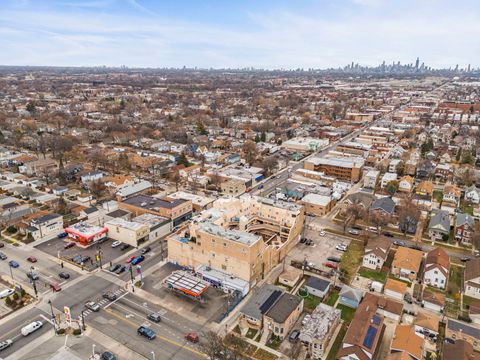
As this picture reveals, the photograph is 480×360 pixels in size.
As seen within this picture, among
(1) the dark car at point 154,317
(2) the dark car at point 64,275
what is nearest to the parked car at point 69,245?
(2) the dark car at point 64,275

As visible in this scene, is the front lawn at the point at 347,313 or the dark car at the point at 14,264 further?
the dark car at the point at 14,264

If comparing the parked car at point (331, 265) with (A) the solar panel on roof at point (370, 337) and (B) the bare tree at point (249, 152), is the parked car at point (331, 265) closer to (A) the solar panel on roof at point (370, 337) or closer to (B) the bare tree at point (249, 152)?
(A) the solar panel on roof at point (370, 337)

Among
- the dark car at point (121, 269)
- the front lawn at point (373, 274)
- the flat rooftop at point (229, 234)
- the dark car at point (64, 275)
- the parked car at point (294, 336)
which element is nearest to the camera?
the parked car at point (294, 336)

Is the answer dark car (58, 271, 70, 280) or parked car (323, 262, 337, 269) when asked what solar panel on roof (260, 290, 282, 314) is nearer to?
parked car (323, 262, 337, 269)

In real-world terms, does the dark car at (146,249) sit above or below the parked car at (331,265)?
below

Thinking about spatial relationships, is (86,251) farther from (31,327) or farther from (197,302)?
(197,302)

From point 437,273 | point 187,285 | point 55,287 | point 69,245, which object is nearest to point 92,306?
point 55,287

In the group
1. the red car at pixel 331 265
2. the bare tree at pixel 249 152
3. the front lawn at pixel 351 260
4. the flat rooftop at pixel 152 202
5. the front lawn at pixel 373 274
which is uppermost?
the bare tree at pixel 249 152

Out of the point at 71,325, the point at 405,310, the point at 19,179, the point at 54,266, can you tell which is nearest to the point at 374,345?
the point at 405,310

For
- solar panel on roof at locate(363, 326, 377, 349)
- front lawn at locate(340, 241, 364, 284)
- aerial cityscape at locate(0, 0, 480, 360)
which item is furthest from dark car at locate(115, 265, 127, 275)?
solar panel on roof at locate(363, 326, 377, 349)
